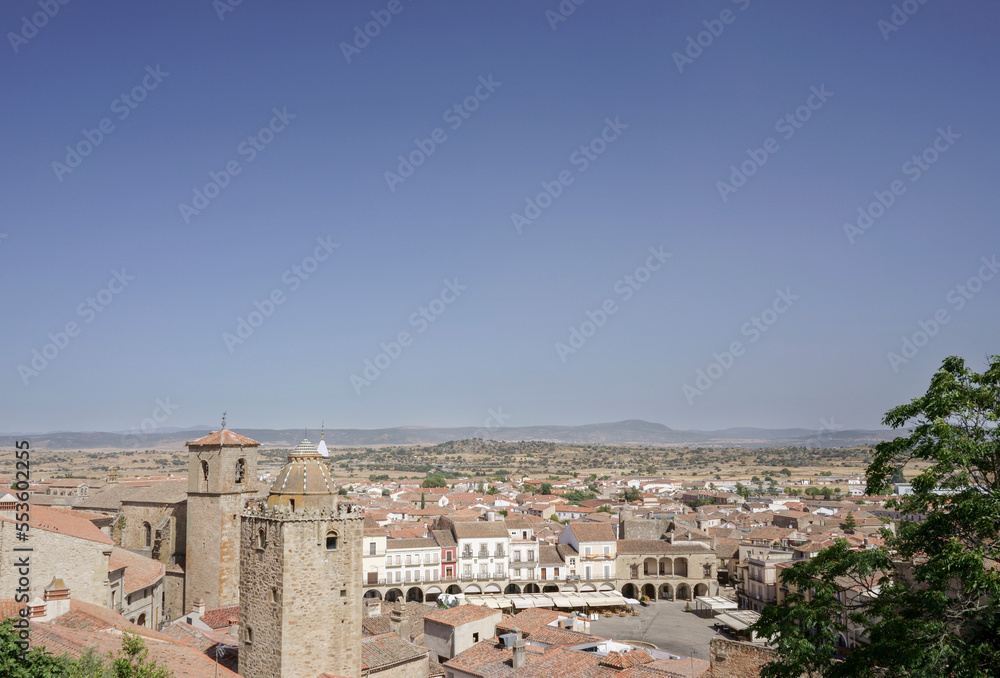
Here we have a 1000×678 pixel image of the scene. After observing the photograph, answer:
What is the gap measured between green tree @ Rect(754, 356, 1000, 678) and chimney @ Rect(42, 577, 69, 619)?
18188mm

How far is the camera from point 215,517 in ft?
115

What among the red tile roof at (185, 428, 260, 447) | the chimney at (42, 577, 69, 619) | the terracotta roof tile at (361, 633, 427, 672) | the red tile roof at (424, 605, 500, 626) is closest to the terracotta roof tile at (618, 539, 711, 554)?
the red tile roof at (424, 605, 500, 626)

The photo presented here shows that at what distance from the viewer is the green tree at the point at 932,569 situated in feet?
29.9

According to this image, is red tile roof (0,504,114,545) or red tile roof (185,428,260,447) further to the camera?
red tile roof (185,428,260,447)

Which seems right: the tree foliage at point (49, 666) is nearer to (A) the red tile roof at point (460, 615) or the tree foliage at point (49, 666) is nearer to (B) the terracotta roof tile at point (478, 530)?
(A) the red tile roof at point (460, 615)

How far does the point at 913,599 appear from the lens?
9.73 m

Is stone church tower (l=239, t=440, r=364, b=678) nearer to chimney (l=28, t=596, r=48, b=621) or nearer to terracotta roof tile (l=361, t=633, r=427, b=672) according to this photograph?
terracotta roof tile (l=361, t=633, r=427, b=672)

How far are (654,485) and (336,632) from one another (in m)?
114

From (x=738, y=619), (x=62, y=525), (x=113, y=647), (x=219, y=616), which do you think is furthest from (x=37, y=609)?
(x=738, y=619)

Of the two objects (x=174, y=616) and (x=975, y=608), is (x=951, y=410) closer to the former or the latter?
(x=975, y=608)

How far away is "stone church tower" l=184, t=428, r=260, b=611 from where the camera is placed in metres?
34.6

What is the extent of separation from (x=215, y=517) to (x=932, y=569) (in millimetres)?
31702

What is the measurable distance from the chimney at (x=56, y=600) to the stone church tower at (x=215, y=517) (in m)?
13.2

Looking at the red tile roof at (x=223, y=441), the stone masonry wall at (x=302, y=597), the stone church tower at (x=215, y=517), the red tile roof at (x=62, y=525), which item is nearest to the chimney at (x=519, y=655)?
the stone masonry wall at (x=302, y=597)
